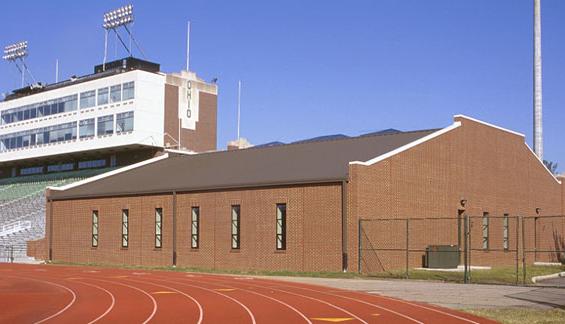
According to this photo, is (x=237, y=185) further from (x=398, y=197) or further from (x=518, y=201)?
(x=518, y=201)

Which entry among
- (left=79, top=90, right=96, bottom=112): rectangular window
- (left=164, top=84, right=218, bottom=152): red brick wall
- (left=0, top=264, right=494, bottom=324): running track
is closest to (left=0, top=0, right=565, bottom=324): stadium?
(left=0, top=264, right=494, bottom=324): running track

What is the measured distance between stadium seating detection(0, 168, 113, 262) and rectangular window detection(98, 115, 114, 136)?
13.3 ft

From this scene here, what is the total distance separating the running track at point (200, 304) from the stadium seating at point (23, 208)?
97.5ft

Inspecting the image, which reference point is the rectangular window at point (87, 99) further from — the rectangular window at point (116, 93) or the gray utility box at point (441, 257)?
the gray utility box at point (441, 257)

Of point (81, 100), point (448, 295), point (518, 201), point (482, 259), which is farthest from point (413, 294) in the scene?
point (81, 100)

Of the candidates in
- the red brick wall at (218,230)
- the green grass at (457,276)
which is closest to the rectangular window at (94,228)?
the red brick wall at (218,230)

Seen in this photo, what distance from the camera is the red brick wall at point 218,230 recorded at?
37.0m

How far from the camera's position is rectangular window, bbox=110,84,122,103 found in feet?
236

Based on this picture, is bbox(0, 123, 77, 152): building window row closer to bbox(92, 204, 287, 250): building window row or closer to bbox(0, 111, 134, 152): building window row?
bbox(0, 111, 134, 152): building window row

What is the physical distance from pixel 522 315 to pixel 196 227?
27000 mm

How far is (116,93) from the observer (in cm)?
7225

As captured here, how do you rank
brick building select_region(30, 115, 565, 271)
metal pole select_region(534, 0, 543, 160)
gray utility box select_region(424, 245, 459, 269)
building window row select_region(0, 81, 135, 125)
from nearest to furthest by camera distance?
1. brick building select_region(30, 115, 565, 271)
2. gray utility box select_region(424, 245, 459, 269)
3. metal pole select_region(534, 0, 543, 160)
4. building window row select_region(0, 81, 135, 125)

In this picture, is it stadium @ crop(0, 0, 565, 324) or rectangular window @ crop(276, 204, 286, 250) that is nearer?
stadium @ crop(0, 0, 565, 324)

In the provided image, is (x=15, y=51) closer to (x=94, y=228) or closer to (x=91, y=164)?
(x=91, y=164)
